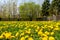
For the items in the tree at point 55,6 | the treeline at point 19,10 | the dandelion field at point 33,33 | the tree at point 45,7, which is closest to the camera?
the dandelion field at point 33,33

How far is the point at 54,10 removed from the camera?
151ft

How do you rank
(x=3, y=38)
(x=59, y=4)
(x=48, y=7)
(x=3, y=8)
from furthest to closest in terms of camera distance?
(x=3, y=8), (x=48, y=7), (x=59, y=4), (x=3, y=38)

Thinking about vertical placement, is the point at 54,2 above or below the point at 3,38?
above

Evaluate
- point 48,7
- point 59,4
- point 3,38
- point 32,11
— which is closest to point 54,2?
point 59,4

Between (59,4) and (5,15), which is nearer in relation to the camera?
(59,4)

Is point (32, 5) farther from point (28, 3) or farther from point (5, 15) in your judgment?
point (5, 15)

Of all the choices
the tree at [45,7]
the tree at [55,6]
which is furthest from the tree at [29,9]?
the tree at [55,6]

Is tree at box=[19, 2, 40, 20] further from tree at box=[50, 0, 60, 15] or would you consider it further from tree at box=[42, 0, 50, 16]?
tree at box=[50, 0, 60, 15]

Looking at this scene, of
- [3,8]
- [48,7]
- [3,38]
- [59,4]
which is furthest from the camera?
[3,8]

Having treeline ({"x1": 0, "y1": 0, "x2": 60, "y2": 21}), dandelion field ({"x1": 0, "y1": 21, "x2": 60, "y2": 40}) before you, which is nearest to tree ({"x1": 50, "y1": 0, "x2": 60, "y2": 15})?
treeline ({"x1": 0, "y1": 0, "x2": 60, "y2": 21})

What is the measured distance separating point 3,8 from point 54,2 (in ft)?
67.4

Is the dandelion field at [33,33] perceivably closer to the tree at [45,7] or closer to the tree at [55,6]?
the tree at [55,6]

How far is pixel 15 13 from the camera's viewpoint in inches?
2445

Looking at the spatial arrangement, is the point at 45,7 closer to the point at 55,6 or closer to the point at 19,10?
the point at 55,6
